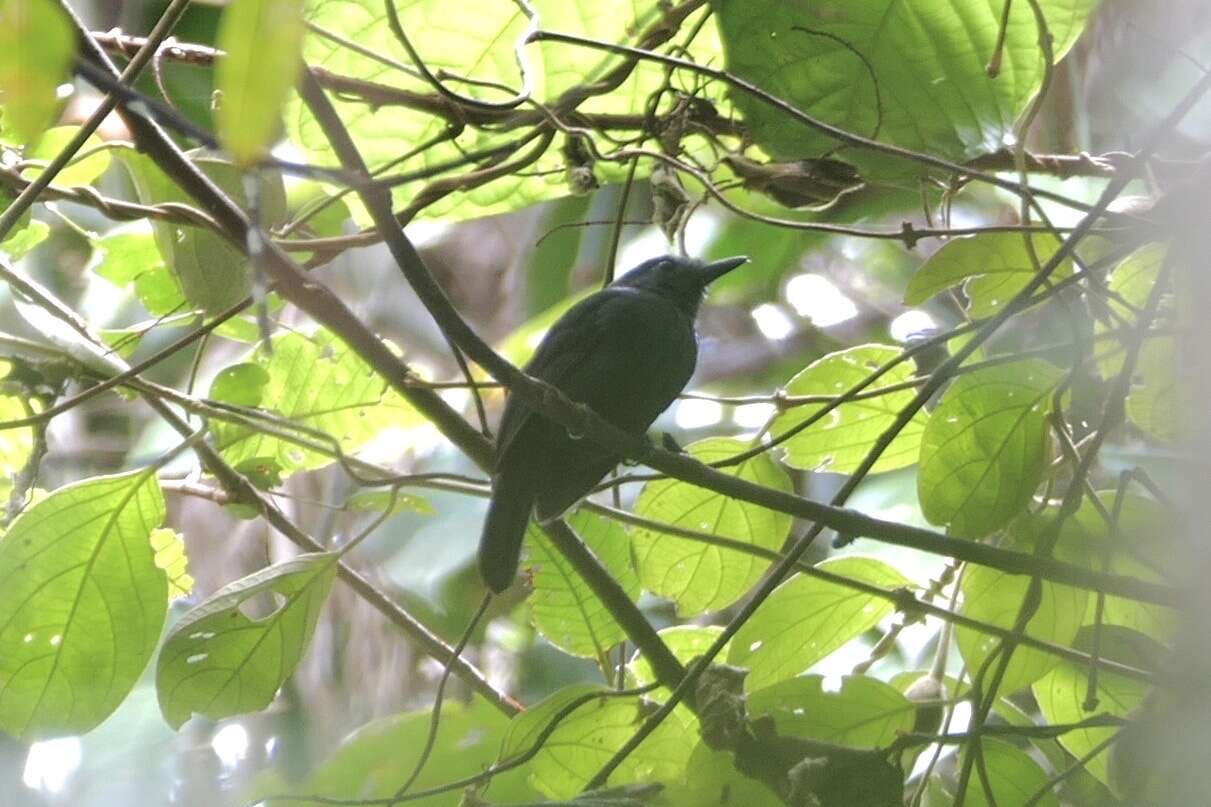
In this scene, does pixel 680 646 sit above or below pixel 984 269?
below

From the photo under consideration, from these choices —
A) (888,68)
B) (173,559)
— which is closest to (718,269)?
(888,68)

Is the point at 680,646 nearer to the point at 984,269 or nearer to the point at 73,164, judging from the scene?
the point at 984,269

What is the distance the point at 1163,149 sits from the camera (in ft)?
6.66

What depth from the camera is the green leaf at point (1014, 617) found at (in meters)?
1.74

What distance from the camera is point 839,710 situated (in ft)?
5.52

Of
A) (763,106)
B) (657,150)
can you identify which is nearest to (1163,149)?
(763,106)

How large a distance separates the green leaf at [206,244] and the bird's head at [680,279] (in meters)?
0.98

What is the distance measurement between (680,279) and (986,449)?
3.29ft

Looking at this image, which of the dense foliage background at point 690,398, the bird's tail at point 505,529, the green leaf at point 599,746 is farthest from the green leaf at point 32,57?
the bird's tail at point 505,529

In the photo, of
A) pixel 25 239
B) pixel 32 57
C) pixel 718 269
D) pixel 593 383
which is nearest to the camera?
pixel 32 57

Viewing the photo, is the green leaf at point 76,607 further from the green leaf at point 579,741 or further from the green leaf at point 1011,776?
the green leaf at point 1011,776

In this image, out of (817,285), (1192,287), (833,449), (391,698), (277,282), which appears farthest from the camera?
(817,285)

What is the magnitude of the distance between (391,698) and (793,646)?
2.29 m

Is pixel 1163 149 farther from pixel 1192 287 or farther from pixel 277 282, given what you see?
pixel 277 282
